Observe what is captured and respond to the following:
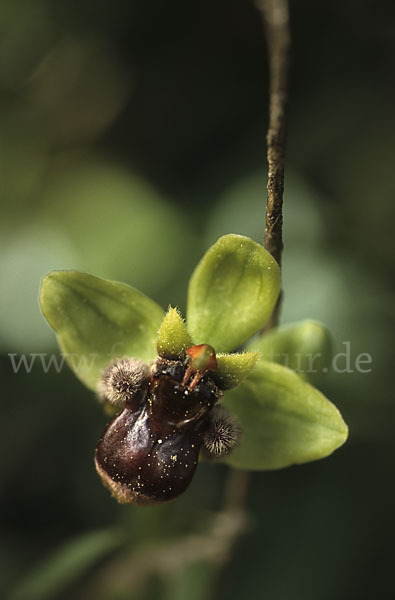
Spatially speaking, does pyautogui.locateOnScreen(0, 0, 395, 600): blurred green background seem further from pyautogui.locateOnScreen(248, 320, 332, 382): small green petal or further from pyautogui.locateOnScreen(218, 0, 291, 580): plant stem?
pyautogui.locateOnScreen(218, 0, 291, 580): plant stem

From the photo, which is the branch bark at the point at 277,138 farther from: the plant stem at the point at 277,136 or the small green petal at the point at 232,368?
the small green petal at the point at 232,368

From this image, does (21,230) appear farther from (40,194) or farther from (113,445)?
(113,445)

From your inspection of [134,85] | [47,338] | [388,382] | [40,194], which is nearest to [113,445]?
[47,338]

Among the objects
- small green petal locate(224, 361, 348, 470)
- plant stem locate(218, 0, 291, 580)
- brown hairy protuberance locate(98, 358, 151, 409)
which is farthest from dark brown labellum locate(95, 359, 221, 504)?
plant stem locate(218, 0, 291, 580)

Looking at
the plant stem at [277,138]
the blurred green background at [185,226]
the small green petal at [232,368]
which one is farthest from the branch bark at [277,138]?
the blurred green background at [185,226]

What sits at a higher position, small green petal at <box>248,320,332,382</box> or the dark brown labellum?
small green petal at <box>248,320,332,382</box>

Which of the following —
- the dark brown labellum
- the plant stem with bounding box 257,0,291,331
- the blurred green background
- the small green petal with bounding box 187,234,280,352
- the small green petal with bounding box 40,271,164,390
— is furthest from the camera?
the blurred green background
